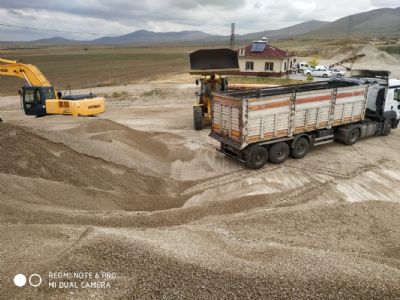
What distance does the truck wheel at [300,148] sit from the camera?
45.0ft

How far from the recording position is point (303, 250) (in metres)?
6.64

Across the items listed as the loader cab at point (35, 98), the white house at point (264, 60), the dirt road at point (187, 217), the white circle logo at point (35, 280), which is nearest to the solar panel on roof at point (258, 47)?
the white house at point (264, 60)

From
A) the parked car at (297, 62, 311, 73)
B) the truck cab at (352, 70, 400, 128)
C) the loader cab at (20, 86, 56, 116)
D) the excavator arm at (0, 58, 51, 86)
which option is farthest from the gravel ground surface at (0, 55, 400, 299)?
the parked car at (297, 62, 311, 73)

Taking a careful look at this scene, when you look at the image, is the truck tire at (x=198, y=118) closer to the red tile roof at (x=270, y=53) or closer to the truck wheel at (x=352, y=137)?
the truck wheel at (x=352, y=137)

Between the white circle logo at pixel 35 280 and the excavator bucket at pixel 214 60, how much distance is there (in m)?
14.8

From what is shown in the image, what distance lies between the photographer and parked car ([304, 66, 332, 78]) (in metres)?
43.3

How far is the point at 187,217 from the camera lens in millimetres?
8891

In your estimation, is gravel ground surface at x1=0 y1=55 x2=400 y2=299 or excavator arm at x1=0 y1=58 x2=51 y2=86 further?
excavator arm at x1=0 y1=58 x2=51 y2=86

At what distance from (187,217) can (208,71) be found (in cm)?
1098

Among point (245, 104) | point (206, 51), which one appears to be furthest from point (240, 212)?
point (206, 51)

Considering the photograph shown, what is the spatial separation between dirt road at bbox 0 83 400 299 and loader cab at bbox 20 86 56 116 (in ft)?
14.8

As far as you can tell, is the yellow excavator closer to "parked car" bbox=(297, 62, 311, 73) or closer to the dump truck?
the dump truck

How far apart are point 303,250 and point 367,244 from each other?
6.36 feet

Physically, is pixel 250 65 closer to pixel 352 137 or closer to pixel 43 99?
pixel 352 137
